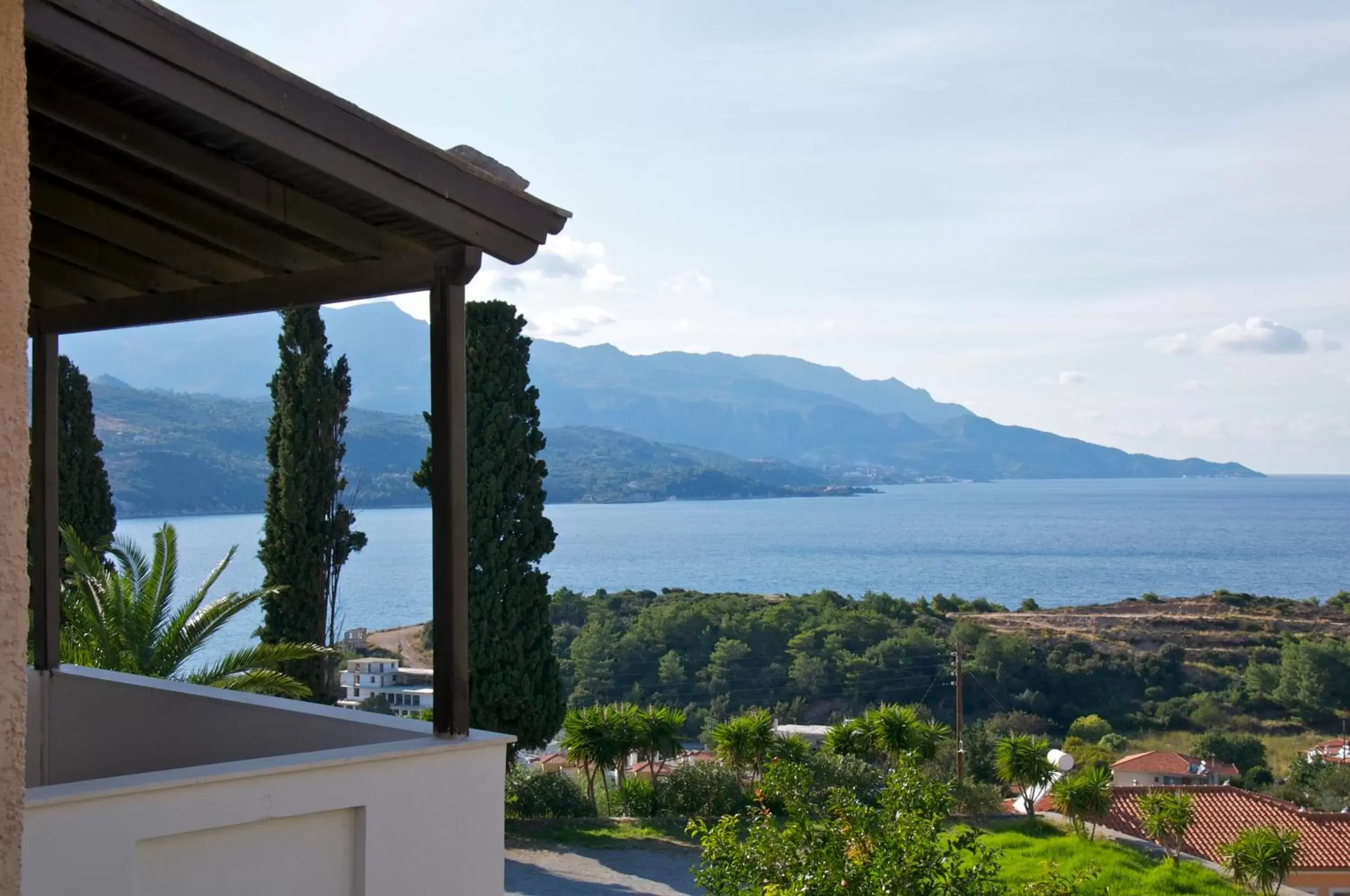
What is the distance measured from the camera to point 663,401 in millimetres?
153375

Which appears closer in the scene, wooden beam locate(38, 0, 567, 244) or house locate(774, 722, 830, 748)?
wooden beam locate(38, 0, 567, 244)

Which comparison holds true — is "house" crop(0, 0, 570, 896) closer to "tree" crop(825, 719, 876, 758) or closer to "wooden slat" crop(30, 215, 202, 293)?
"wooden slat" crop(30, 215, 202, 293)

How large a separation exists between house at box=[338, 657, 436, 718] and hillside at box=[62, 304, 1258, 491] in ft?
215

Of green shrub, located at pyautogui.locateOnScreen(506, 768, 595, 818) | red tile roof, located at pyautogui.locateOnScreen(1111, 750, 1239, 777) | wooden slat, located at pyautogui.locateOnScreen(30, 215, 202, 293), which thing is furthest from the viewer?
red tile roof, located at pyautogui.locateOnScreen(1111, 750, 1239, 777)

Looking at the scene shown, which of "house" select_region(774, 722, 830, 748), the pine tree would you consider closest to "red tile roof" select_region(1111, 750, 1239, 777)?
"house" select_region(774, 722, 830, 748)

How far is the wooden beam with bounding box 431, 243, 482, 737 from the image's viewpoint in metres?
3.33

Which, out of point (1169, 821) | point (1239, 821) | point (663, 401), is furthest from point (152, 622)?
point (663, 401)

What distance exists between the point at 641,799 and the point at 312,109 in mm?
13131

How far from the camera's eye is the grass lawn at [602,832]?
43.4 ft

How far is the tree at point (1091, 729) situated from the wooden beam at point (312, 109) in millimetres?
32875

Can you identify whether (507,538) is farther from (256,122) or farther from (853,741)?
(256,122)

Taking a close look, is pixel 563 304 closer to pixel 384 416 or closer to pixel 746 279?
pixel 384 416

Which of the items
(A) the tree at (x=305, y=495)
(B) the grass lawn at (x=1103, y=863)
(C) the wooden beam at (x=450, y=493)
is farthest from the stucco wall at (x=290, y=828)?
(A) the tree at (x=305, y=495)

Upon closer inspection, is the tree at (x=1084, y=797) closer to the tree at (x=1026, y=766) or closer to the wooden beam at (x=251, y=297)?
the tree at (x=1026, y=766)
